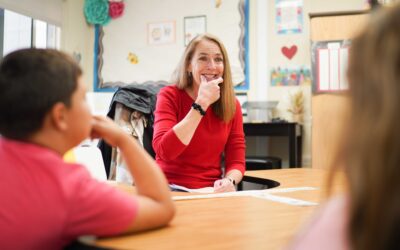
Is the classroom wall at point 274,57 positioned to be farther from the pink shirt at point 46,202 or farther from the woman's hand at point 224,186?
the pink shirt at point 46,202

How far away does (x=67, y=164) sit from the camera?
755 mm

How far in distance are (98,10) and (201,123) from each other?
331 centimetres

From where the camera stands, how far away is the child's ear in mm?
765

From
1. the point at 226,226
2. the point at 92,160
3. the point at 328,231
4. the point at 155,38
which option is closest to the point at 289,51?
the point at 155,38

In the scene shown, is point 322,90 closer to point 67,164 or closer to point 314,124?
point 314,124

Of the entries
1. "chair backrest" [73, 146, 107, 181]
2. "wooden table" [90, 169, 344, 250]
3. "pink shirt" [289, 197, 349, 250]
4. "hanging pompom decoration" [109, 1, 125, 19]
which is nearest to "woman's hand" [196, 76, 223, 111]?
"chair backrest" [73, 146, 107, 181]

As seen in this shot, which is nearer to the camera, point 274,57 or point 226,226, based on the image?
point 226,226

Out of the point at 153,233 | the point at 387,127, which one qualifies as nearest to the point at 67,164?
the point at 153,233

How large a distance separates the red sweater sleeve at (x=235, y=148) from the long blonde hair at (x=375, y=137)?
4.69 ft

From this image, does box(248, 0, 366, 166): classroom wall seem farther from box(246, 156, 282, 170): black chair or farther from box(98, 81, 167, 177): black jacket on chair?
box(98, 81, 167, 177): black jacket on chair

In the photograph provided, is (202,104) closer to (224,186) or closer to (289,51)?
(224,186)

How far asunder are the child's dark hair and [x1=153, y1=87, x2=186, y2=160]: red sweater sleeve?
906mm

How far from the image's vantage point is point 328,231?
1.69ft

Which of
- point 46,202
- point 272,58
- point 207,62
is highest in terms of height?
point 272,58
